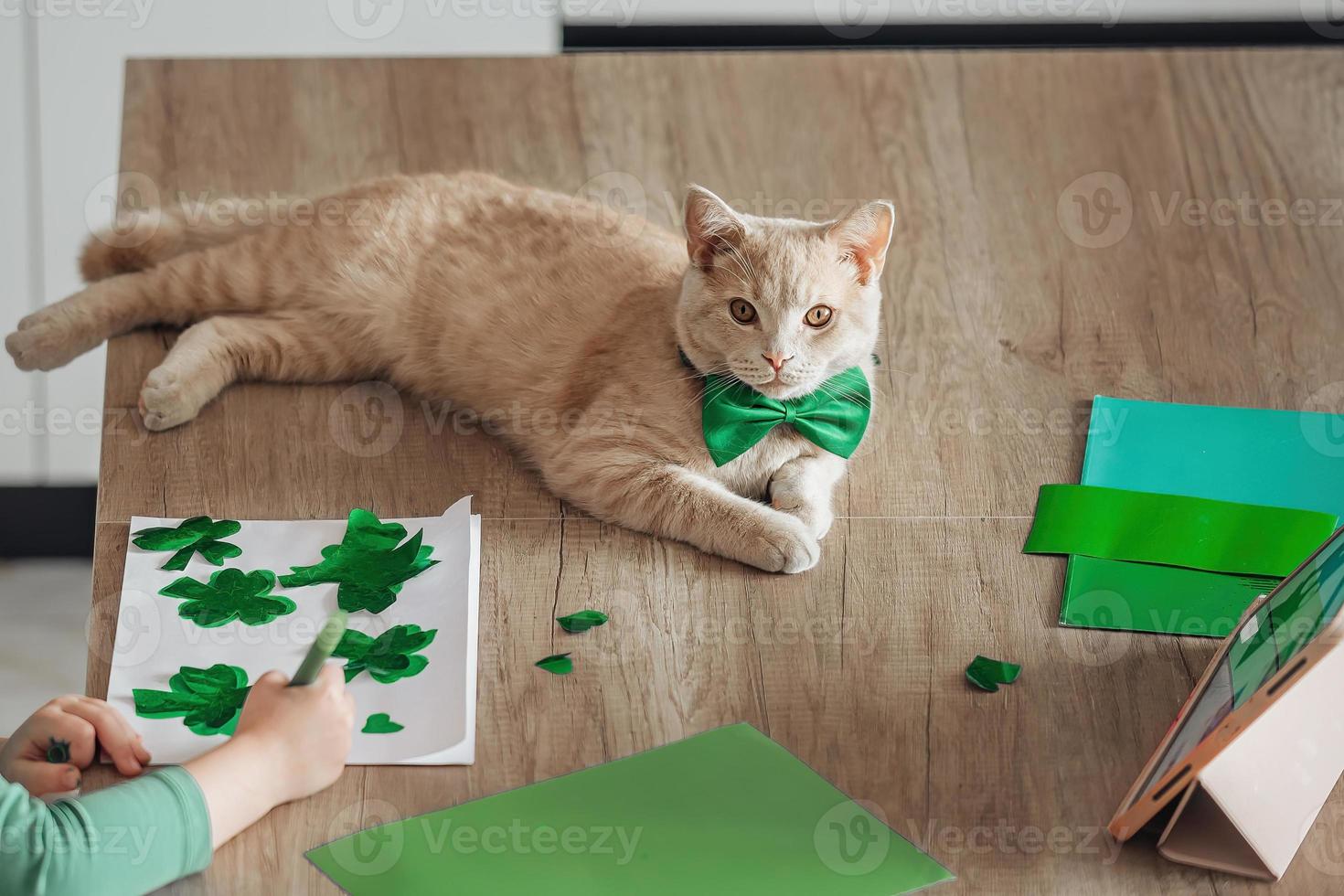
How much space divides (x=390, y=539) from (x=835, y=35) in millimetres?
2048

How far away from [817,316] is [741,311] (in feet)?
0.33

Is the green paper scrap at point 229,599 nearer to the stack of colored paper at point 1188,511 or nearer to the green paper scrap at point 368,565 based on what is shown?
the green paper scrap at point 368,565

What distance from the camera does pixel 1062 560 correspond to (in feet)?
5.73

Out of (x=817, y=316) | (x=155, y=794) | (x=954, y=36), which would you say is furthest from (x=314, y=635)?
(x=954, y=36)

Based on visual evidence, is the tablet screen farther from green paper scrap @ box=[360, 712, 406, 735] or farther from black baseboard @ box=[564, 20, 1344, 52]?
black baseboard @ box=[564, 20, 1344, 52]

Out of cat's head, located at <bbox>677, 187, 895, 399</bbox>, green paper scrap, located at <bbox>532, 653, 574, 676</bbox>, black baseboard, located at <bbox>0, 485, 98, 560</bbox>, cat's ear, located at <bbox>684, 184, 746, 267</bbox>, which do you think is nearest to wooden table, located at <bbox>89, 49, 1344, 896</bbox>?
green paper scrap, located at <bbox>532, 653, 574, 676</bbox>

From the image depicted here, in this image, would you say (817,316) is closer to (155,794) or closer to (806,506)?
(806,506)

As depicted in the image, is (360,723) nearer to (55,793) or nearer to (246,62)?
(55,793)

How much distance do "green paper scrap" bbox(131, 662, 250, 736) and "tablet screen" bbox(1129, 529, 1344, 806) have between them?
0.94 metres

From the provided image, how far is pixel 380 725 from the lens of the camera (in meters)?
1.43

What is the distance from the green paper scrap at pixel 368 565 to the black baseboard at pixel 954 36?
1.81 metres

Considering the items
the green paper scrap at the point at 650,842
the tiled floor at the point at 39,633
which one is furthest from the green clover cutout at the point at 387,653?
the tiled floor at the point at 39,633

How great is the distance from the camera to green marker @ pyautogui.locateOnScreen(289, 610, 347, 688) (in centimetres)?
114

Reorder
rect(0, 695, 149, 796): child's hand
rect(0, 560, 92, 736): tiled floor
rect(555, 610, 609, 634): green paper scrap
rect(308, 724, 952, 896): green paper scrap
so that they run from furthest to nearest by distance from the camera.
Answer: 1. rect(0, 560, 92, 736): tiled floor
2. rect(555, 610, 609, 634): green paper scrap
3. rect(0, 695, 149, 796): child's hand
4. rect(308, 724, 952, 896): green paper scrap
